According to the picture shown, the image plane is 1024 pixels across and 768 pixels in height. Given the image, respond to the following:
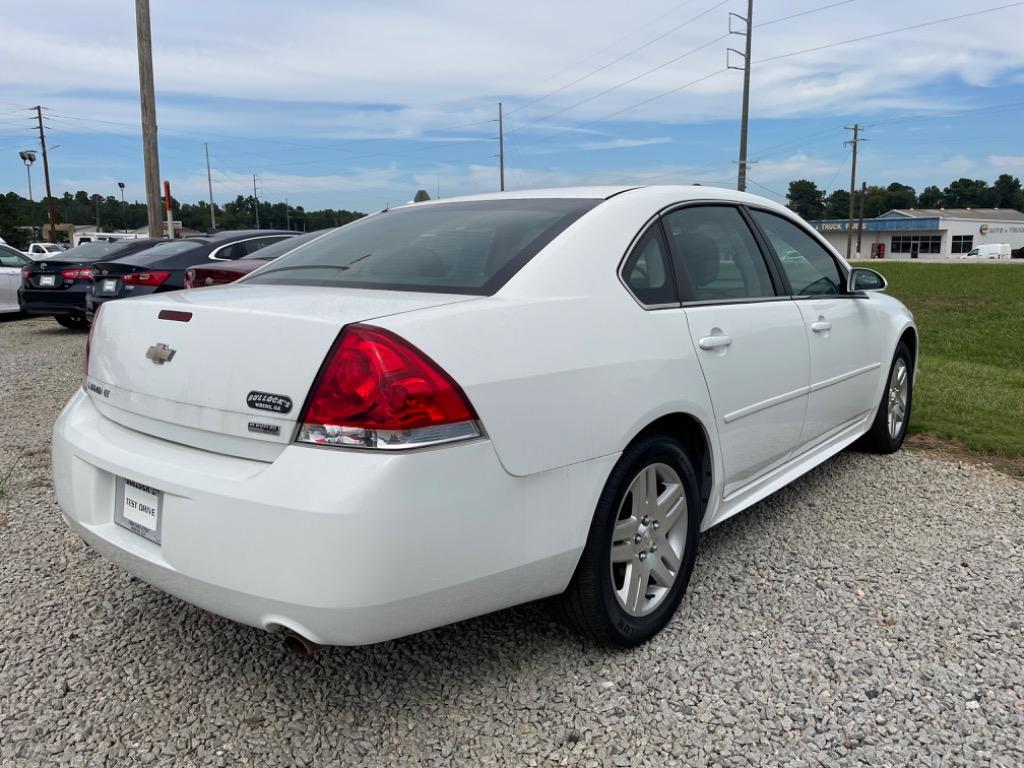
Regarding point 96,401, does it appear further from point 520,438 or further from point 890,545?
point 890,545

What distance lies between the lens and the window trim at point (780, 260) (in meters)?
3.70

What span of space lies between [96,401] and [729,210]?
2.60 metres

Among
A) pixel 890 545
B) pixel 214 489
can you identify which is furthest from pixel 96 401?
pixel 890 545

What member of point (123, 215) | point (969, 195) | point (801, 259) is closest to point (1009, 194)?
point (969, 195)

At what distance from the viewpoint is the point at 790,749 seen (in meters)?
2.23

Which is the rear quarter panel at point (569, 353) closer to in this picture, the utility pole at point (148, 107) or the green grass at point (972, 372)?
the green grass at point (972, 372)

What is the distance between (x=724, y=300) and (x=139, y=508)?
85.9 inches

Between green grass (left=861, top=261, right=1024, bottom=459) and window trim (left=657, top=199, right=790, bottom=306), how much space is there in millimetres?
2482

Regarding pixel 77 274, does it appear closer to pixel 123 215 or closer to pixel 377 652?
pixel 377 652

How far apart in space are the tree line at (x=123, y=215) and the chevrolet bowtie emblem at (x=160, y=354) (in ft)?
171

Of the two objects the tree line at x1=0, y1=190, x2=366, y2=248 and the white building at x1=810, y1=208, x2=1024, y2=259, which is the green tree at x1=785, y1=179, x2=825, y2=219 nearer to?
the white building at x1=810, y1=208, x2=1024, y2=259

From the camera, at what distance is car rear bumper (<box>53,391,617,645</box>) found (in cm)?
196

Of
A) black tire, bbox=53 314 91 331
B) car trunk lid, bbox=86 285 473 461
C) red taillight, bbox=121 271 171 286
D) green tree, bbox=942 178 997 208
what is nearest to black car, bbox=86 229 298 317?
red taillight, bbox=121 271 171 286

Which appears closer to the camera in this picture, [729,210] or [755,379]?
[755,379]
